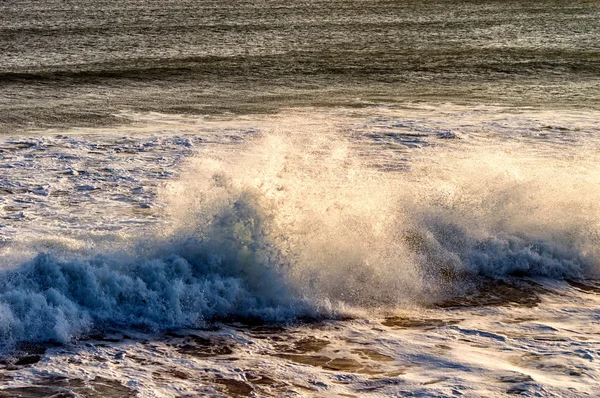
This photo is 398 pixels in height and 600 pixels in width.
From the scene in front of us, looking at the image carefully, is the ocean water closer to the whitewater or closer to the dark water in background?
the whitewater

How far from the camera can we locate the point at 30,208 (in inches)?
476

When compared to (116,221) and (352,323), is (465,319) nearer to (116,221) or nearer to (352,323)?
(352,323)

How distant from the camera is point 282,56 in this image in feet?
84.4

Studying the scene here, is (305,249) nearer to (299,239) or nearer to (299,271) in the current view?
(299,239)

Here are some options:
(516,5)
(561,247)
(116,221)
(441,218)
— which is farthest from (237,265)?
(516,5)

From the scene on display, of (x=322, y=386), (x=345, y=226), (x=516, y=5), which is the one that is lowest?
(x=322, y=386)

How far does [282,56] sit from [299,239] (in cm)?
1594

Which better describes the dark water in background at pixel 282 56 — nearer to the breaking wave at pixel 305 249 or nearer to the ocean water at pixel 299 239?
the ocean water at pixel 299 239

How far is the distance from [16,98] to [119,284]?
1216cm

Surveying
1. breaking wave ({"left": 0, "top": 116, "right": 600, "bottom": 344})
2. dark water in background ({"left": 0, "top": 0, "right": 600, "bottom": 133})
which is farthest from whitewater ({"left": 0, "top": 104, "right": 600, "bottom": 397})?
dark water in background ({"left": 0, "top": 0, "right": 600, "bottom": 133})

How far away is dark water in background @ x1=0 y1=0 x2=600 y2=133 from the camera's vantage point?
20.2 meters

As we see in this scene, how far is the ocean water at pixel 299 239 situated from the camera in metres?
8.15

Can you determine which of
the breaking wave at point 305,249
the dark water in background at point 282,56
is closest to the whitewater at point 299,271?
the breaking wave at point 305,249

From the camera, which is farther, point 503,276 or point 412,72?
point 412,72
